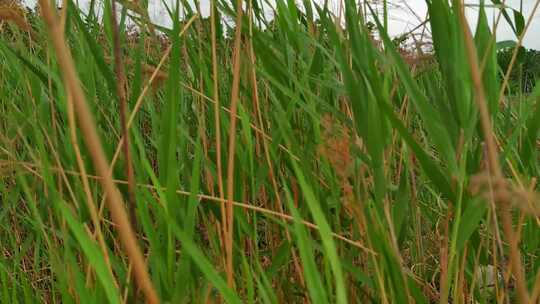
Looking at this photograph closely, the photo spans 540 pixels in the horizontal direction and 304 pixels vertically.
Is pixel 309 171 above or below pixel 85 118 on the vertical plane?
below

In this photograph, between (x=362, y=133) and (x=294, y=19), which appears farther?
(x=294, y=19)

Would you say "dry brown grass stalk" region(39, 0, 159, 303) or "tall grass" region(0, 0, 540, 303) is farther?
"tall grass" region(0, 0, 540, 303)

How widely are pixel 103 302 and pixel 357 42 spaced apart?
17.4 inches

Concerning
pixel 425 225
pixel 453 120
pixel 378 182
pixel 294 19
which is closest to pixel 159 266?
pixel 378 182

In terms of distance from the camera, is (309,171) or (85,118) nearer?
(85,118)

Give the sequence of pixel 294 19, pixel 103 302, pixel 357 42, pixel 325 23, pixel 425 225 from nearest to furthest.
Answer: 1. pixel 103 302
2. pixel 357 42
3. pixel 325 23
4. pixel 294 19
5. pixel 425 225

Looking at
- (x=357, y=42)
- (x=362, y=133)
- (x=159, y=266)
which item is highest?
(x=357, y=42)

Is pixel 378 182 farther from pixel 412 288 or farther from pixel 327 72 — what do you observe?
pixel 327 72

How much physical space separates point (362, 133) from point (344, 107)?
32 centimetres

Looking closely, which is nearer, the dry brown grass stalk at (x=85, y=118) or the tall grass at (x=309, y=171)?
the dry brown grass stalk at (x=85, y=118)

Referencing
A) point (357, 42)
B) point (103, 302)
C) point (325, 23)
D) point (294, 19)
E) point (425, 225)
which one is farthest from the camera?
point (425, 225)

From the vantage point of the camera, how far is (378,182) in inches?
31.8

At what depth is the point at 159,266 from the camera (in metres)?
0.79

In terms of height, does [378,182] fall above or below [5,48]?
below
